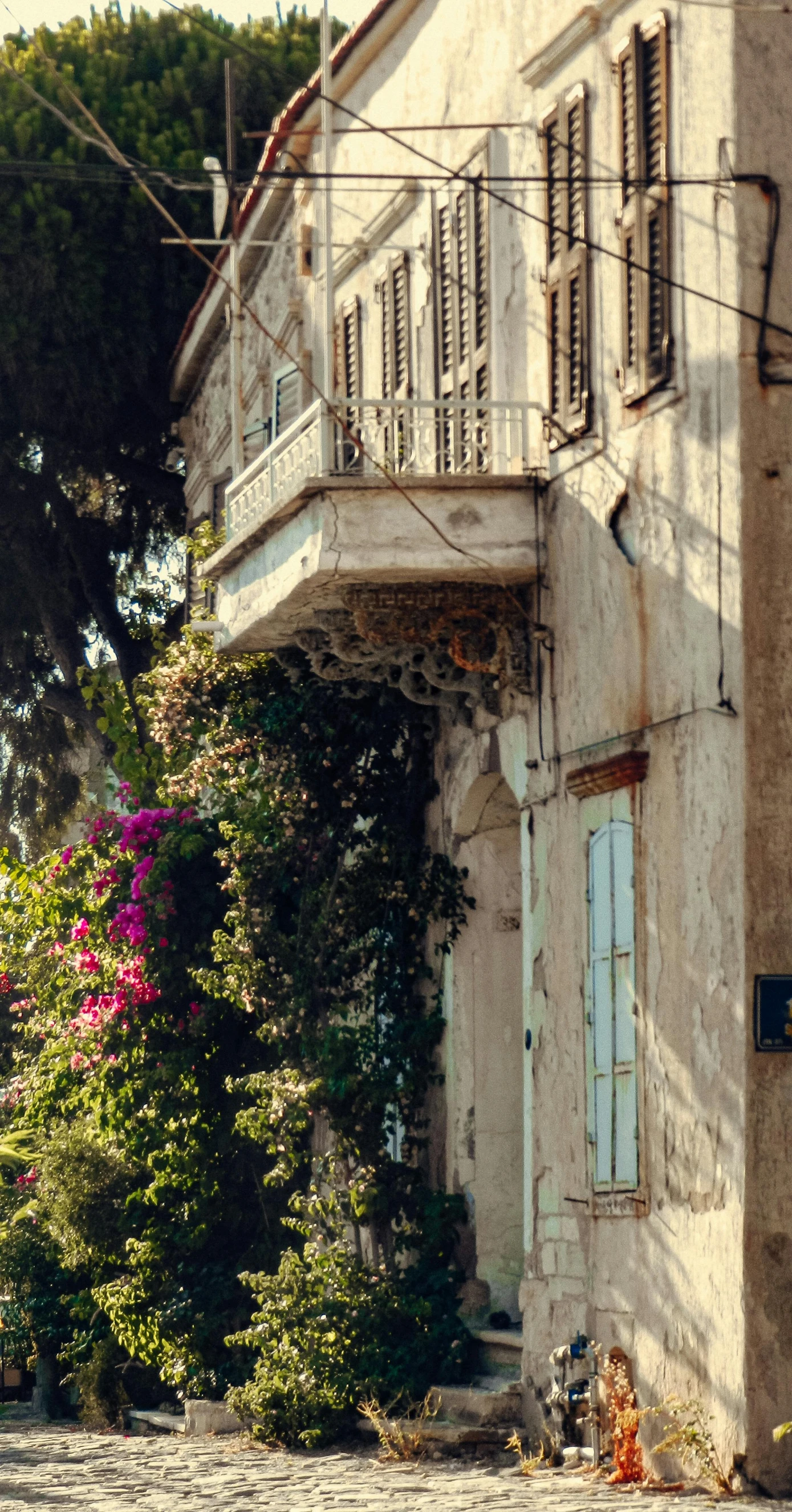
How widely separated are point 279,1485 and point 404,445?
522cm

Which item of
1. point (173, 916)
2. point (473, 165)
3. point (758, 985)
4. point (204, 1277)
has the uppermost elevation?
point (473, 165)

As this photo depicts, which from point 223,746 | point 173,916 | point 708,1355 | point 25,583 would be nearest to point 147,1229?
point 173,916

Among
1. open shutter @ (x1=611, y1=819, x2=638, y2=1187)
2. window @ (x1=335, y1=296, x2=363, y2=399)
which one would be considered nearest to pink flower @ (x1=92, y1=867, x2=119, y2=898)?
window @ (x1=335, y1=296, x2=363, y2=399)

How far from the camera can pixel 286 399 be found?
15.8 m

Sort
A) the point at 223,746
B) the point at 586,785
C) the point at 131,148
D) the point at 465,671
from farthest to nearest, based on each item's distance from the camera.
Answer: the point at 131,148
the point at 223,746
the point at 465,671
the point at 586,785

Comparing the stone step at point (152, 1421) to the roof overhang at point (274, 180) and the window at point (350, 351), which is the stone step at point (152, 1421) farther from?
the roof overhang at point (274, 180)

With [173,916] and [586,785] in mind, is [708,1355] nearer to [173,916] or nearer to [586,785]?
[586,785]

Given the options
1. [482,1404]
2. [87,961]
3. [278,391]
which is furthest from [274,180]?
[482,1404]

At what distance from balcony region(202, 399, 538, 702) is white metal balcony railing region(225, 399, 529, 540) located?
1 centimetres

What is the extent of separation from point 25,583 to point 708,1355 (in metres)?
14.8

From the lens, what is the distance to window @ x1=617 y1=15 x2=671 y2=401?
940 centimetres

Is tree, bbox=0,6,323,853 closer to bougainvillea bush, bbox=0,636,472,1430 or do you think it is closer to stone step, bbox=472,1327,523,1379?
bougainvillea bush, bbox=0,636,472,1430

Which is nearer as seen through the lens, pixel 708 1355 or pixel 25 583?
pixel 708 1355

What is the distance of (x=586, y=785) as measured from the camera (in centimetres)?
1011
